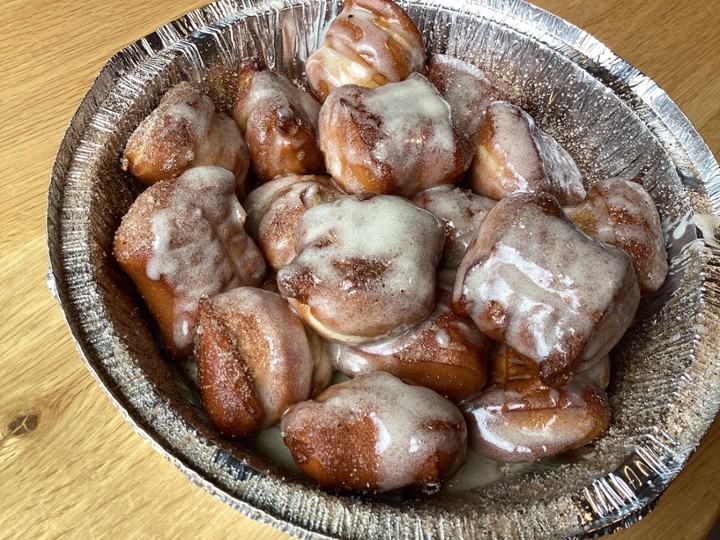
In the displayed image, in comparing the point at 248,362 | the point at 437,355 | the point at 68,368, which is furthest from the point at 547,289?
the point at 68,368

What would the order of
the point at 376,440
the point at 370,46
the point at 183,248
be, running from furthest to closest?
1. the point at 370,46
2. the point at 183,248
3. the point at 376,440

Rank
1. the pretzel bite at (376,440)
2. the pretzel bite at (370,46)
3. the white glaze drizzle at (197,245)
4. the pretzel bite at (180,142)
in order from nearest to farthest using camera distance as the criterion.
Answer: the pretzel bite at (376,440) → the white glaze drizzle at (197,245) → the pretzel bite at (180,142) → the pretzel bite at (370,46)

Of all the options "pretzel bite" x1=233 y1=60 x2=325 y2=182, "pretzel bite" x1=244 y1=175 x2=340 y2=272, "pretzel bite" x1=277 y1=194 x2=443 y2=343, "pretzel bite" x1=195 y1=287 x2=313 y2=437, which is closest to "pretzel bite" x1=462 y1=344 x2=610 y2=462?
"pretzel bite" x1=277 y1=194 x2=443 y2=343

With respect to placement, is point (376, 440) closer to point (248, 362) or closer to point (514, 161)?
point (248, 362)

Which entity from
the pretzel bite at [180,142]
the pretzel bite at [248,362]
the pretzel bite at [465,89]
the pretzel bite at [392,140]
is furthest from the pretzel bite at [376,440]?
the pretzel bite at [465,89]

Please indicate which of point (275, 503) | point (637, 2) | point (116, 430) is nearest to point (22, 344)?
point (116, 430)

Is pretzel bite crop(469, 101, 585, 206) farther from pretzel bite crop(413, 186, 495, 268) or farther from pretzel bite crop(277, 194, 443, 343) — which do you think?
pretzel bite crop(277, 194, 443, 343)

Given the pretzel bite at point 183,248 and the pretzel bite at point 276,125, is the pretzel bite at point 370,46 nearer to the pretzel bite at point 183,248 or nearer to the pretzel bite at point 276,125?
the pretzel bite at point 276,125
